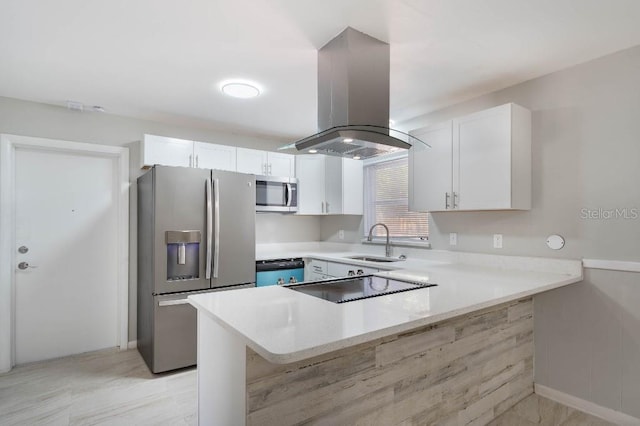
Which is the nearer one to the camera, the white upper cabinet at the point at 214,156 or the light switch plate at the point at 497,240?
the light switch plate at the point at 497,240

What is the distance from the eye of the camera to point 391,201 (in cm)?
395

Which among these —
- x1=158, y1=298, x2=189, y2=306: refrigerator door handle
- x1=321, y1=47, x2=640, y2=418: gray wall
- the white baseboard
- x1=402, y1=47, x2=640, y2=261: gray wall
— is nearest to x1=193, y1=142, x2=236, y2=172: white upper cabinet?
x1=158, y1=298, x2=189, y2=306: refrigerator door handle

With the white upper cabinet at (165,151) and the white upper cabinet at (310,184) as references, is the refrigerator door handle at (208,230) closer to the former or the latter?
the white upper cabinet at (165,151)

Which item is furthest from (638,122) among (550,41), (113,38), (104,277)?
(104,277)

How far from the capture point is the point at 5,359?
2896 mm

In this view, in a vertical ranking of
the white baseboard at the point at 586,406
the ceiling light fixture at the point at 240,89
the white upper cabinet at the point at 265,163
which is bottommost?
the white baseboard at the point at 586,406

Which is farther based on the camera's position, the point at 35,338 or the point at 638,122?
the point at 35,338

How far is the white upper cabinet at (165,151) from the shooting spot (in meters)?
3.35

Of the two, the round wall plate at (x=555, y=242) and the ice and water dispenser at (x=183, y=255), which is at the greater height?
the round wall plate at (x=555, y=242)

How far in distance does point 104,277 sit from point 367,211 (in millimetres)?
2946

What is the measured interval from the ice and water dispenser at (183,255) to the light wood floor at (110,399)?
83 centimetres

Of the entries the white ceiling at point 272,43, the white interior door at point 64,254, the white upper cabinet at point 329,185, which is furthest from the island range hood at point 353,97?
the white interior door at point 64,254

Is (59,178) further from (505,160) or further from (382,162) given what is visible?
(505,160)

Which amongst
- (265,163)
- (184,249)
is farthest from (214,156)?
(184,249)
